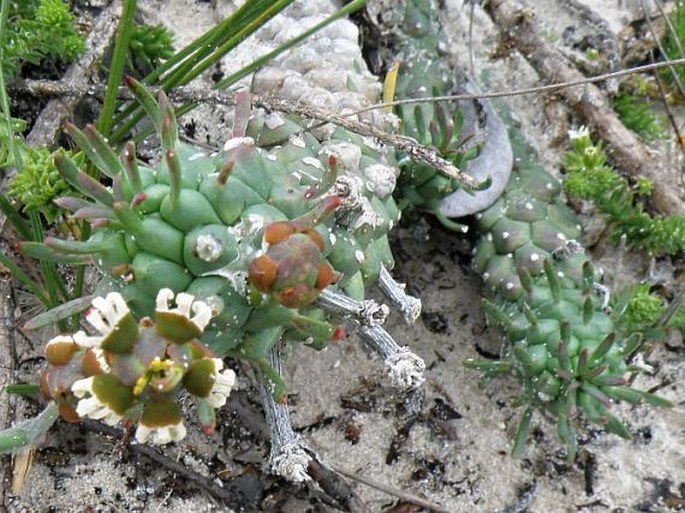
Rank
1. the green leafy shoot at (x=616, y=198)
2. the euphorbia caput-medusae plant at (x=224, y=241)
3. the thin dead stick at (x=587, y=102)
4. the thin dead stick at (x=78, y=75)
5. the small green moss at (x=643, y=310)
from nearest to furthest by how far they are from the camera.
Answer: the euphorbia caput-medusae plant at (x=224, y=241) < the thin dead stick at (x=78, y=75) < the small green moss at (x=643, y=310) < the green leafy shoot at (x=616, y=198) < the thin dead stick at (x=587, y=102)

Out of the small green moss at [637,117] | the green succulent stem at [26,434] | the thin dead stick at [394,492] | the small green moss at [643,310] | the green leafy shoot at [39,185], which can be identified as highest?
the green leafy shoot at [39,185]

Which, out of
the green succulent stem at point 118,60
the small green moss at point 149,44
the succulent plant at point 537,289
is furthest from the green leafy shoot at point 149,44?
the succulent plant at point 537,289

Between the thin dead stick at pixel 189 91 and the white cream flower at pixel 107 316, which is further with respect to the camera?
the thin dead stick at pixel 189 91

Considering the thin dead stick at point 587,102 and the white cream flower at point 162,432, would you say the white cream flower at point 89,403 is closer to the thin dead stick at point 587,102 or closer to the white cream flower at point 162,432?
the white cream flower at point 162,432

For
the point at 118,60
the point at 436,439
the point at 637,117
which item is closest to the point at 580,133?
the point at 637,117

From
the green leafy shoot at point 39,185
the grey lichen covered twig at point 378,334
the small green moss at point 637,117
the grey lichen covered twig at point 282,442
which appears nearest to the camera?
the grey lichen covered twig at point 378,334

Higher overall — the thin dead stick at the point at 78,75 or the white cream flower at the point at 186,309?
the white cream flower at the point at 186,309

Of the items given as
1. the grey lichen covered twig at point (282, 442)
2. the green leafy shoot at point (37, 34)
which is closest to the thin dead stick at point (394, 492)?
the grey lichen covered twig at point (282, 442)

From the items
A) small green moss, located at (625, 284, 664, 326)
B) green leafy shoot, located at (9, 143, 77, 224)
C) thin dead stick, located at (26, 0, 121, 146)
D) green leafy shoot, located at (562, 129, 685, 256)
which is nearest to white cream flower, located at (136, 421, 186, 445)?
green leafy shoot, located at (9, 143, 77, 224)

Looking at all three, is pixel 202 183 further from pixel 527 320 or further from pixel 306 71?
pixel 527 320
